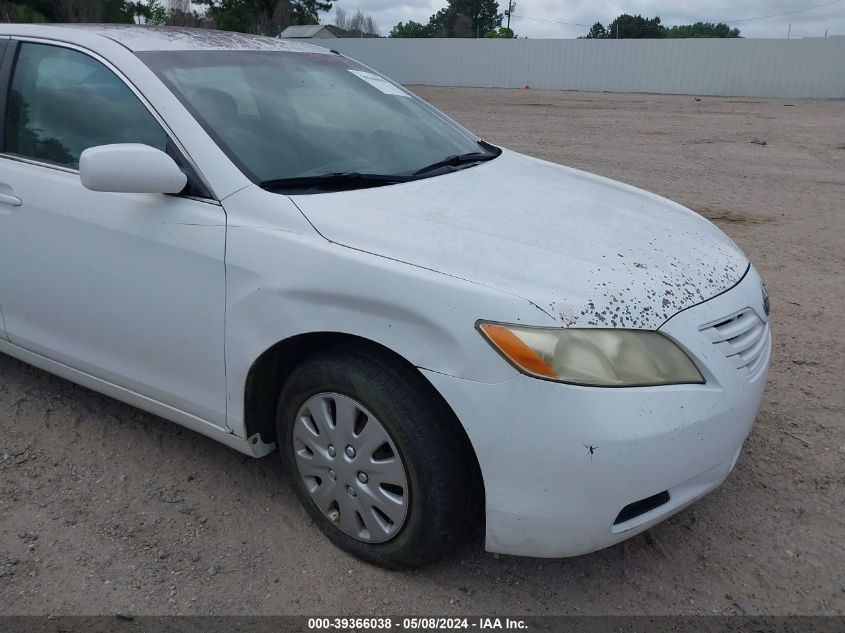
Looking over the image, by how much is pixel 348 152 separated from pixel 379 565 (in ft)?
4.96

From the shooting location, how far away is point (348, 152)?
2.85m

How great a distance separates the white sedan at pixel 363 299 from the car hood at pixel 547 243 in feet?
0.03

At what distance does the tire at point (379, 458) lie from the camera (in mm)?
2176

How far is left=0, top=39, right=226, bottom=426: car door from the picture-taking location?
8.30 ft

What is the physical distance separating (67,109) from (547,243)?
2070 mm

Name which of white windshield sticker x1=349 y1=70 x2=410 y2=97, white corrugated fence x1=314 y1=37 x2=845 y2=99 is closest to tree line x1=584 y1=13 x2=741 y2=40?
white corrugated fence x1=314 y1=37 x2=845 y2=99

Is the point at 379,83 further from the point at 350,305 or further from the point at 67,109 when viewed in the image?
the point at 350,305

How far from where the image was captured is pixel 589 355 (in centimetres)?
203

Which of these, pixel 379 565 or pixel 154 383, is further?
pixel 154 383

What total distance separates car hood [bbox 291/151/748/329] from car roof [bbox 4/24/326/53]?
1.07 metres

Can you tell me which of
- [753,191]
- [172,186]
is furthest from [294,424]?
[753,191]

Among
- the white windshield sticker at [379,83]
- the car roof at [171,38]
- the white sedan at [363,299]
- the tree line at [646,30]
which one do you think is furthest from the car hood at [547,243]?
the tree line at [646,30]

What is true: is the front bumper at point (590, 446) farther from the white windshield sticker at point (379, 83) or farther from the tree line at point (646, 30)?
the tree line at point (646, 30)

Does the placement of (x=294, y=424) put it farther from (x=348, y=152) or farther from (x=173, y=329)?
(x=348, y=152)
